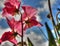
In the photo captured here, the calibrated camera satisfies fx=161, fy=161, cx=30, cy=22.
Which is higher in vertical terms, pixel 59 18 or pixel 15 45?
pixel 59 18

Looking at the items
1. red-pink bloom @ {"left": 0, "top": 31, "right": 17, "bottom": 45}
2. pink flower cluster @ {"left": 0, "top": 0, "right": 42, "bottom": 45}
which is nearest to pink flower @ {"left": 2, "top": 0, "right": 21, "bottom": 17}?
pink flower cluster @ {"left": 0, "top": 0, "right": 42, "bottom": 45}

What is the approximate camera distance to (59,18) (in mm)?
1024

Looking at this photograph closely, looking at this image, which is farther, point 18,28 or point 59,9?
point 59,9

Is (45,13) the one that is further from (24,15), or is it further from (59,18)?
(24,15)

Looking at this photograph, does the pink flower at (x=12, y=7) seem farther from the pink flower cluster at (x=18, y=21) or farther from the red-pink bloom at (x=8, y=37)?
the red-pink bloom at (x=8, y=37)

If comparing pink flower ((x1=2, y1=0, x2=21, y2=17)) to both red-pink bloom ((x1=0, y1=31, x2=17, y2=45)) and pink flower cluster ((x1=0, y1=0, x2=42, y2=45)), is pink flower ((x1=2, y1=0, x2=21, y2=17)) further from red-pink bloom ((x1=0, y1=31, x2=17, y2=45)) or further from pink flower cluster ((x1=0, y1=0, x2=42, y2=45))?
red-pink bloom ((x1=0, y1=31, x2=17, y2=45))

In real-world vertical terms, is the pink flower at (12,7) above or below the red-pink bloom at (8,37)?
above

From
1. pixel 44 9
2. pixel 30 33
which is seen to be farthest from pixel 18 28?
pixel 44 9

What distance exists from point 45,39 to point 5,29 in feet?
0.96

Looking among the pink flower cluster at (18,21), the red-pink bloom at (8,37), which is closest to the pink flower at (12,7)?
the pink flower cluster at (18,21)

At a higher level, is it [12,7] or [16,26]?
[12,7]

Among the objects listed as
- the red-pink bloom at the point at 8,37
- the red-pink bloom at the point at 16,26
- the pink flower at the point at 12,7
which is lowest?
the red-pink bloom at the point at 8,37

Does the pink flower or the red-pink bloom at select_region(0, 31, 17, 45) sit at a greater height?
the pink flower

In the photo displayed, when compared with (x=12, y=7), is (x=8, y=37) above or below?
below
